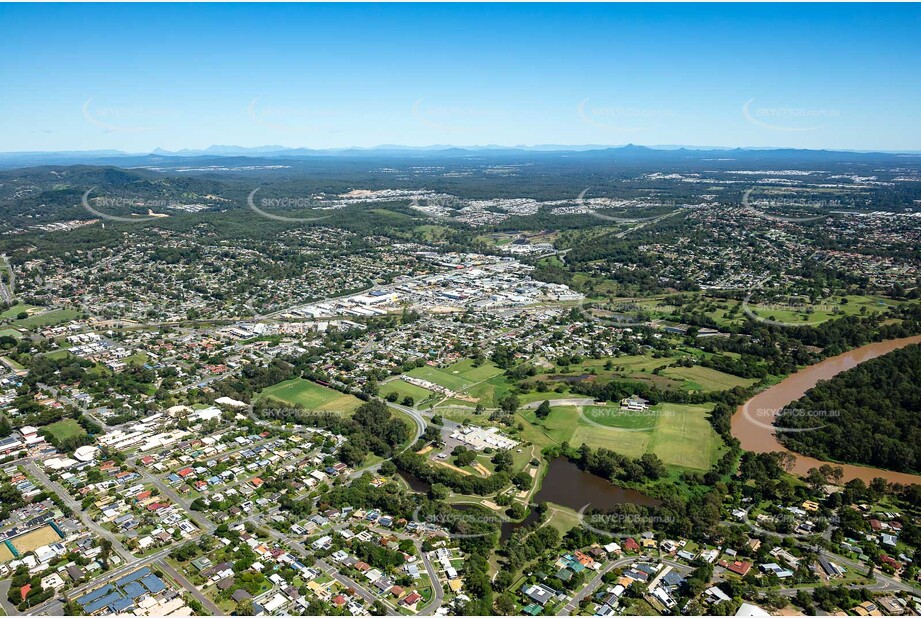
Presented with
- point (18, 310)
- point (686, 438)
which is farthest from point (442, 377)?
point (18, 310)

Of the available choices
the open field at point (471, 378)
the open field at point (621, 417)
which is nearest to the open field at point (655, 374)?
the open field at point (471, 378)

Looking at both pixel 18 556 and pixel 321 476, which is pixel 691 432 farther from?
pixel 18 556

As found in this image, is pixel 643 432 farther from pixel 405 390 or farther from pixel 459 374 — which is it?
pixel 405 390

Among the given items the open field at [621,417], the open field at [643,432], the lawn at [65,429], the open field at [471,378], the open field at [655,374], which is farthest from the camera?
the open field at [655,374]

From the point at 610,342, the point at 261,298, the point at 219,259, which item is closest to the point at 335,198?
the point at 219,259

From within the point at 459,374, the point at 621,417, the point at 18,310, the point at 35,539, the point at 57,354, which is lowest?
the point at 35,539

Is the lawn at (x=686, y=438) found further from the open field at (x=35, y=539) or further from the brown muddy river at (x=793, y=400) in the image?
the open field at (x=35, y=539)
